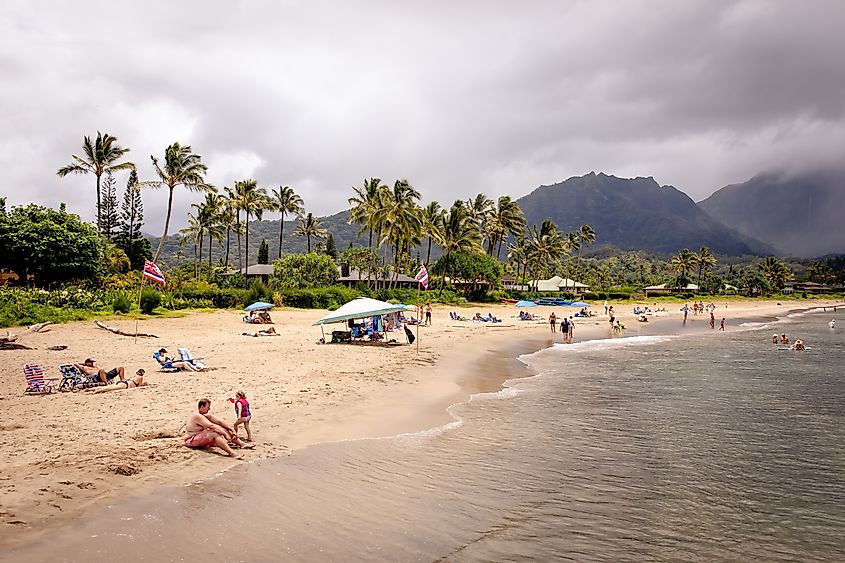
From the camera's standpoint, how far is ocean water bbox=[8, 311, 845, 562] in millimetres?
6230

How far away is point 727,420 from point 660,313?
175 ft

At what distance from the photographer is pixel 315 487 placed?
25.8 feet

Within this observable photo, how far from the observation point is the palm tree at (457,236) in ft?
209

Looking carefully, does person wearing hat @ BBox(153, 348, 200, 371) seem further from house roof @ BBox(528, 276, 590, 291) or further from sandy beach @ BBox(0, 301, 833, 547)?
house roof @ BBox(528, 276, 590, 291)

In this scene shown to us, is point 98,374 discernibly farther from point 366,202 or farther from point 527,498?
point 366,202

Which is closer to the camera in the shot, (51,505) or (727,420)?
(51,505)

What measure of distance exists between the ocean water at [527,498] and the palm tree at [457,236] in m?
49.4

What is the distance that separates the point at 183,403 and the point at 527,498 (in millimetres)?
7603

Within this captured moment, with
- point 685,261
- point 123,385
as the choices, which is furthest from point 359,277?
point 685,261

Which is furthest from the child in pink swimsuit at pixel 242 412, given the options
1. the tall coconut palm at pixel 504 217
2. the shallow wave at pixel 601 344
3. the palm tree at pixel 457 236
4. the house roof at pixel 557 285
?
the house roof at pixel 557 285

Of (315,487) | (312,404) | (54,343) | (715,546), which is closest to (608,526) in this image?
(715,546)

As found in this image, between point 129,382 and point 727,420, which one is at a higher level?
point 129,382

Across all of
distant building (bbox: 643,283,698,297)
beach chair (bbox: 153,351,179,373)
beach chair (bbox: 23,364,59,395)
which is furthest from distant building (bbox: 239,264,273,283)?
distant building (bbox: 643,283,698,297)

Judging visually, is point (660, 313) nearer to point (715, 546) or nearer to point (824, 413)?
point (824, 413)
